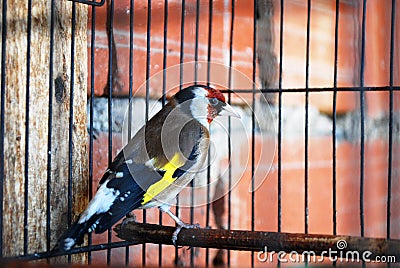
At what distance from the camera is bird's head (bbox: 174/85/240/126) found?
1424 millimetres

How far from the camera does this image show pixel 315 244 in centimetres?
104

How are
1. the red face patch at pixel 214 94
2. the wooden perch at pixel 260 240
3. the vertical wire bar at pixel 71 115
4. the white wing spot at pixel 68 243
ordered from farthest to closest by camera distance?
the red face patch at pixel 214 94
the vertical wire bar at pixel 71 115
the white wing spot at pixel 68 243
the wooden perch at pixel 260 240

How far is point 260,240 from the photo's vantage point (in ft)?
3.58

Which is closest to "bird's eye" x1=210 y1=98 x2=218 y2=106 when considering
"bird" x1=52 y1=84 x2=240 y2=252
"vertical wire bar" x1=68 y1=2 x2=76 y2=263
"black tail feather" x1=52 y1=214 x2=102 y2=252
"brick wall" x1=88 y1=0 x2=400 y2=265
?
"bird" x1=52 y1=84 x2=240 y2=252

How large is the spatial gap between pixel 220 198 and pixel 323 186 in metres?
0.45

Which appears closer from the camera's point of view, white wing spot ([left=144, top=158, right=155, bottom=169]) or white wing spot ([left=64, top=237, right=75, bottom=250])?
white wing spot ([left=64, top=237, right=75, bottom=250])

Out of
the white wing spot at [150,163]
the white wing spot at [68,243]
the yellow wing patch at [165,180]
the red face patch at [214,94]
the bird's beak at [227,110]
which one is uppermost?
the red face patch at [214,94]

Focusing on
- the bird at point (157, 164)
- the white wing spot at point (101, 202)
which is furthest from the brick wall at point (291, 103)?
the white wing spot at point (101, 202)

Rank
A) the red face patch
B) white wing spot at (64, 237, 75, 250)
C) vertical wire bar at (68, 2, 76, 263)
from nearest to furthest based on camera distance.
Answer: white wing spot at (64, 237, 75, 250) < vertical wire bar at (68, 2, 76, 263) < the red face patch

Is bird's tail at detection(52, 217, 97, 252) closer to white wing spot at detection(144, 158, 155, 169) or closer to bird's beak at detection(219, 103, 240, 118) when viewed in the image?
white wing spot at detection(144, 158, 155, 169)

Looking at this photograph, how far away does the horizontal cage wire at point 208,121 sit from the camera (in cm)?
118

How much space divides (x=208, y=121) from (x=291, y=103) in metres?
0.49

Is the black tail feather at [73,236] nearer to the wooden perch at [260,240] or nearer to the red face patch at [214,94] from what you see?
the wooden perch at [260,240]

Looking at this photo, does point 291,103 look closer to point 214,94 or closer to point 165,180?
point 214,94
